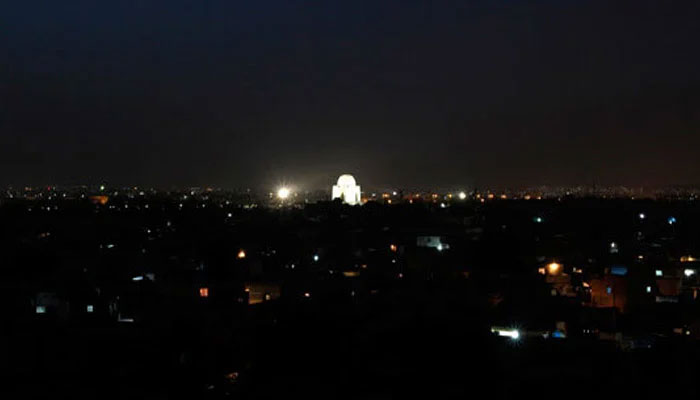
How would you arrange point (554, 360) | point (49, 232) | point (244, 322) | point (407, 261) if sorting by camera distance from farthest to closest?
point (49, 232) < point (407, 261) < point (244, 322) < point (554, 360)

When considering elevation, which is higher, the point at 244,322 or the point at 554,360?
the point at 244,322

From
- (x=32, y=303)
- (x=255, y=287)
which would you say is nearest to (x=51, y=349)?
(x=32, y=303)

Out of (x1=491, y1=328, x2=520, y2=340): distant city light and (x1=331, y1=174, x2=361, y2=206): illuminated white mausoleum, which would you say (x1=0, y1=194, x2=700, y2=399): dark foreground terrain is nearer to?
(x1=491, y1=328, x2=520, y2=340): distant city light

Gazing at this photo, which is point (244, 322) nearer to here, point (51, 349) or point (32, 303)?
point (51, 349)

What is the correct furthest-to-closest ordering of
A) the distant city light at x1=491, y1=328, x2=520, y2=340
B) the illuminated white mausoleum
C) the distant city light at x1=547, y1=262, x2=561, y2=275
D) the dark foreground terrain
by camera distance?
the illuminated white mausoleum, the distant city light at x1=547, y1=262, x2=561, y2=275, the distant city light at x1=491, y1=328, x2=520, y2=340, the dark foreground terrain

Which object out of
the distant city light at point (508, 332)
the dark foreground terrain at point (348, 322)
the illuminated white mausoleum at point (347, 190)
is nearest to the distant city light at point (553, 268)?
the dark foreground terrain at point (348, 322)

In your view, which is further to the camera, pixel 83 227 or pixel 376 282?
pixel 83 227

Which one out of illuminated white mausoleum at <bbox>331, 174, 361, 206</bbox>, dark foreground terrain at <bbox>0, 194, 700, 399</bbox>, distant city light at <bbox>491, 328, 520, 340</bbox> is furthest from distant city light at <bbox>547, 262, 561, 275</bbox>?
illuminated white mausoleum at <bbox>331, 174, 361, 206</bbox>

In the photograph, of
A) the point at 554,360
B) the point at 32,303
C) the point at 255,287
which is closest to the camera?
the point at 554,360

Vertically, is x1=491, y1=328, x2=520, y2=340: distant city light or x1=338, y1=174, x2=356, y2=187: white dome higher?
x1=338, y1=174, x2=356, y2=187: white dome

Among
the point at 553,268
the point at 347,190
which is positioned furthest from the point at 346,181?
the point at 553,268
